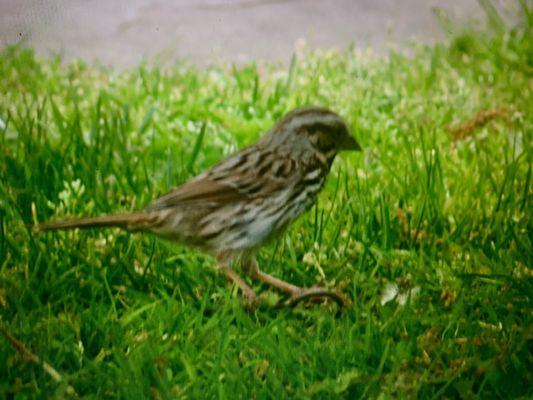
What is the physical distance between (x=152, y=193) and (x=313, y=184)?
1095 mm

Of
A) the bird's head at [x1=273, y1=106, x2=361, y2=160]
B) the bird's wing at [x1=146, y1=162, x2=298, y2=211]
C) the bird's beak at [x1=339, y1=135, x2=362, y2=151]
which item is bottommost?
the bird's wing at [x1=146, y1=162, x2=298, y2=211]

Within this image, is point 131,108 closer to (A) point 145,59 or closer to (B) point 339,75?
(A) point 145,59

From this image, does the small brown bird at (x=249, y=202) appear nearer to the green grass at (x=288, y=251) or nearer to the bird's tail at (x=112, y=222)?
the bird's tail at (x=112, y=222)

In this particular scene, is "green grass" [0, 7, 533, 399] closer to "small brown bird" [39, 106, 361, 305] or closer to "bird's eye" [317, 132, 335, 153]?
"small brown bird" [39, 106, 361, 305]

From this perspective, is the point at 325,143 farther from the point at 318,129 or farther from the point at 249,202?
the point at 249,202

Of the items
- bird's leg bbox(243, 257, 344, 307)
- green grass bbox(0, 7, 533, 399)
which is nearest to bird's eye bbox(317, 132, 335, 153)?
green grass bbox(0, 7, 533, 399)

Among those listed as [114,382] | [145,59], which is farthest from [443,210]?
[145,59]

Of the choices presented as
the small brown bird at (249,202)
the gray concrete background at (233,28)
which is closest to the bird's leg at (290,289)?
the small brown bird at (249,202)

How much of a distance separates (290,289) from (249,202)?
45 centimetres

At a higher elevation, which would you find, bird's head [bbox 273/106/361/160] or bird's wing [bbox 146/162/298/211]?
bird's head [bbox 273/106/361/160]

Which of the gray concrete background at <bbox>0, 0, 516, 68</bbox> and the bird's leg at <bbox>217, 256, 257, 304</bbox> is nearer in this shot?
the bird's leg at <bbox>217, 256, 257, 304</bbox>

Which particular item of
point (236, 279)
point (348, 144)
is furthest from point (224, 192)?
point (348, 144)

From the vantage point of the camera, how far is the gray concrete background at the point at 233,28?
24.2ft

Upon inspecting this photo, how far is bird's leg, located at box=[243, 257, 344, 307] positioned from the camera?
4359mm
